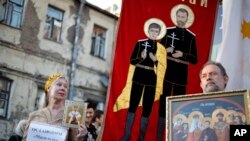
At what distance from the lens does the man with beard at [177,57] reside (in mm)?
3518

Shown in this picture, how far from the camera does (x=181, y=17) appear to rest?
3.75 meters

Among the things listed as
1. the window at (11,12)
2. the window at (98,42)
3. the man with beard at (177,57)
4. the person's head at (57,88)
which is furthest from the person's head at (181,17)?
the window at (98,42)

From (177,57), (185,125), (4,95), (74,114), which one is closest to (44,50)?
(4,95)

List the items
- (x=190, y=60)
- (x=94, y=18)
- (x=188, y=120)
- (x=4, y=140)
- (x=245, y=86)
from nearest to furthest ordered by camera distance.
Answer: (x=188, y=120), (x=245, y=86), (x=190, y=60), (x=4, y=140), (x=94, y=18)

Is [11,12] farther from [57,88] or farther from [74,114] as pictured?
[74,114]

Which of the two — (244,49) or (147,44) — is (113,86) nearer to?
(147,44)

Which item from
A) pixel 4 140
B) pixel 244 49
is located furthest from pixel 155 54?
pixel 4 140

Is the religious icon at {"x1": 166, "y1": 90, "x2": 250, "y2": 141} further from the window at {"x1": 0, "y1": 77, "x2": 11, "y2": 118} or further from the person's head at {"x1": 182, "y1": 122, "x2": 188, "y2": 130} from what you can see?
the window at {"x1": 0, "y1": 77, "x2": 11, "y2": 118}

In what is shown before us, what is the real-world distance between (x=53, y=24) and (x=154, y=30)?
14.0 meters

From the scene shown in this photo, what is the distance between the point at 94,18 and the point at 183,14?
14.9 m

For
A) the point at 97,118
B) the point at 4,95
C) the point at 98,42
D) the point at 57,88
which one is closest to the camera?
the point at 57,88

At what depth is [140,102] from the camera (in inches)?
138

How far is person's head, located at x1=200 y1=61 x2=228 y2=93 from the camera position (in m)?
2.60

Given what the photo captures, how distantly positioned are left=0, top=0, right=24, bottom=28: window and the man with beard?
502 inches
